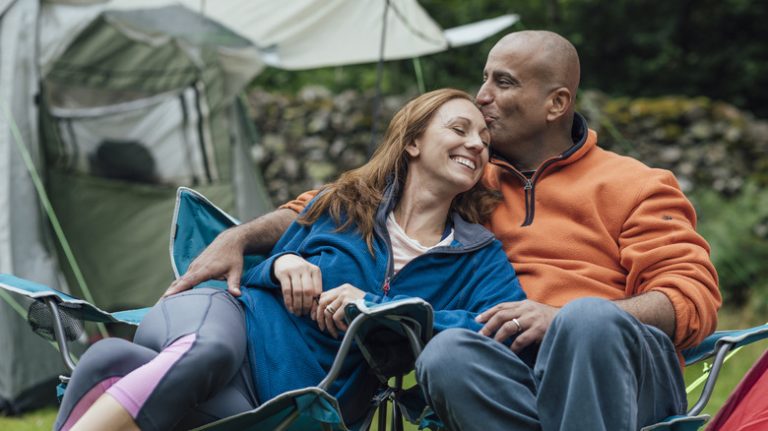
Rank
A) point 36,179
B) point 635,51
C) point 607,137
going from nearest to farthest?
point 36,179 < point 607,137 < point 635,51

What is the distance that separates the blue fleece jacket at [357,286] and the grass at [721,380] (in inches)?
53.4

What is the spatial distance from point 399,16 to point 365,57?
0.83ft

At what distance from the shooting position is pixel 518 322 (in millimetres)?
2049

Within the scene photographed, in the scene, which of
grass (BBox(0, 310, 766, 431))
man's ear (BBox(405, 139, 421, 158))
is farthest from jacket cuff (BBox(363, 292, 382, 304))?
grass (BBox(0, 310, 766, 431))

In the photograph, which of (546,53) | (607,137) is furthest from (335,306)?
(607,137)

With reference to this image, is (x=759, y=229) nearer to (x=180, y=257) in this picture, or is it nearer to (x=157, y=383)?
(x=180, y=257)

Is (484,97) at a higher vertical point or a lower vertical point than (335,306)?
higher

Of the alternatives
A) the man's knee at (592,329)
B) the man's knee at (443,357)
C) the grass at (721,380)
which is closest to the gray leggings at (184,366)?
the man's knee at (443,357)

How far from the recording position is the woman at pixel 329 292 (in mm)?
1902

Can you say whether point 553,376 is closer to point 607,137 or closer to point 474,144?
point 474,144

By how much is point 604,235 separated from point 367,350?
2.20ft

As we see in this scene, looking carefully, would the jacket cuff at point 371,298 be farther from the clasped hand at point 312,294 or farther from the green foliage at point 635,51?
the green foliage at point 635,51

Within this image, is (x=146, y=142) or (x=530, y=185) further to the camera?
(x=146, y=142)

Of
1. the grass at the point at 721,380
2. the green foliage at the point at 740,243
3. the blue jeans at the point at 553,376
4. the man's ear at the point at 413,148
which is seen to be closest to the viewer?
the blue jeans at the point at 553,376
